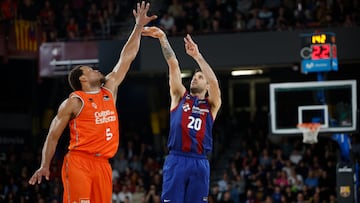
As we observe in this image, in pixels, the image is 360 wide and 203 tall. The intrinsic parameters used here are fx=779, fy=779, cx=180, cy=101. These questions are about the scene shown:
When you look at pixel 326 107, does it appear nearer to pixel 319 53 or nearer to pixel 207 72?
pixel 319 53

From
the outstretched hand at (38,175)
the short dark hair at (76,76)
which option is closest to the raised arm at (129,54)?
the short dark hair at (76,76)

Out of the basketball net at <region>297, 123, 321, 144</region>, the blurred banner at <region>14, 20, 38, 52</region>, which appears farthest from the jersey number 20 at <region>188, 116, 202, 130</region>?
the blurred banner at <region>14, 20, 38, 52</region>

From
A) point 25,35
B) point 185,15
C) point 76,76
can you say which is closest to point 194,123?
point 76,76

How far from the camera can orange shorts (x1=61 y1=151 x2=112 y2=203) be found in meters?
9.16

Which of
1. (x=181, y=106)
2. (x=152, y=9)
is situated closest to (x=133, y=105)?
(x=152, y=9)

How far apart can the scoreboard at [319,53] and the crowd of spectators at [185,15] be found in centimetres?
353

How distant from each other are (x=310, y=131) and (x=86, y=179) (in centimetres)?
→ 961

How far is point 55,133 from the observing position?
9.12 m

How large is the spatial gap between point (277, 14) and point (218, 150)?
5.10 m

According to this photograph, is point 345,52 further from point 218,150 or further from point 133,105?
point 133,105

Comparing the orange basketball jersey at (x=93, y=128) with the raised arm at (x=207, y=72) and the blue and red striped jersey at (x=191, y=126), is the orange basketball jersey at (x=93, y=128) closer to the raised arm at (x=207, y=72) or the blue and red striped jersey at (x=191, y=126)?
the blue and red striped jersey at (x=191, y=126)

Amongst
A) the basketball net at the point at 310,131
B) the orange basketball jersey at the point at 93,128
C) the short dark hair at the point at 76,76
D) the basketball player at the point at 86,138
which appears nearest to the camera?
the basketball player at the point at 86,138

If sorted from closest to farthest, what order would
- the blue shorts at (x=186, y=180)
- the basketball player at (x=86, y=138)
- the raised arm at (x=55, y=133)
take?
1. the raised arm at (x=55, y=133)
2. the basketball player at (x=86, y=138)
3. the blue shorts at (x=186, y=180)

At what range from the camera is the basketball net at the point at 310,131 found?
58.5ft
